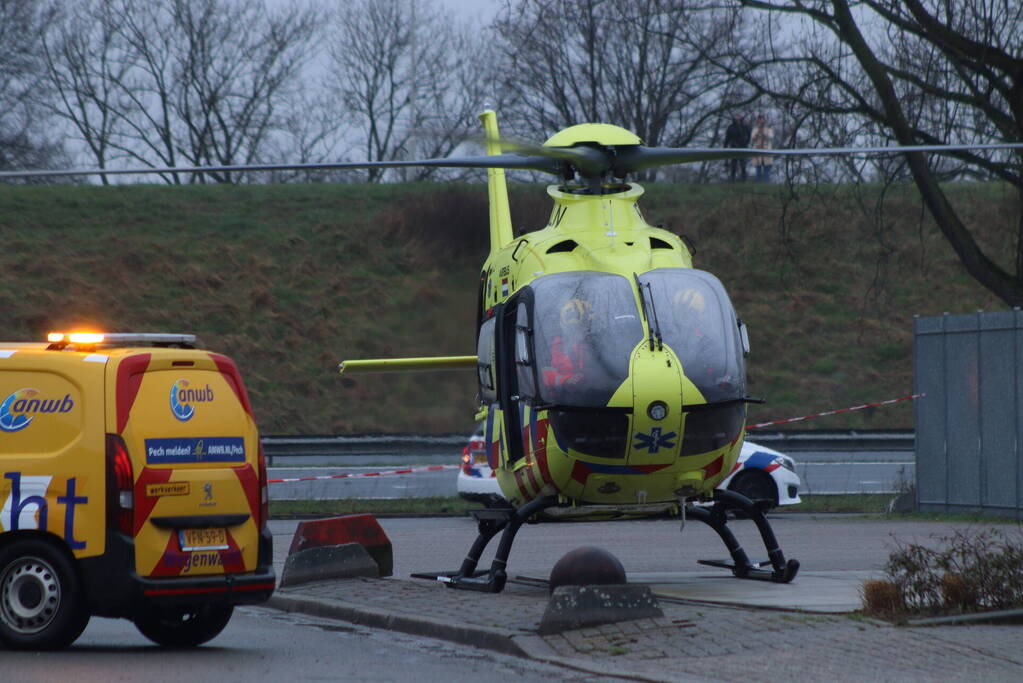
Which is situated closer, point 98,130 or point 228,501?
point 228,501

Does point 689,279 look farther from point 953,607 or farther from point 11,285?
point 11,285

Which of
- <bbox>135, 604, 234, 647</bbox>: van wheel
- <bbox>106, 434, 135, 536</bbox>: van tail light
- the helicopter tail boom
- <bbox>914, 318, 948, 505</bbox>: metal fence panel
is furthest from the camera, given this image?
<bbox>914, 318, 948, 505</bbox>: metal fence panel

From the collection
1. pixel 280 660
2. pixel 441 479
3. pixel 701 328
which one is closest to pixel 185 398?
pixel 280 660

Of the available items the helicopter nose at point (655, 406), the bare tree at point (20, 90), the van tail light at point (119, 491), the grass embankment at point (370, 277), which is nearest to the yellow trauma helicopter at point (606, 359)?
the helicopter nose at point (655, 406)

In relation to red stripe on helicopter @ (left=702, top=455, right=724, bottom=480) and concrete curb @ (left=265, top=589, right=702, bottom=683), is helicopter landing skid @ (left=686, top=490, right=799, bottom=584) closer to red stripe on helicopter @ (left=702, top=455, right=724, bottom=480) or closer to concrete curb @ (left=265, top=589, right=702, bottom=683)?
red stripe on helicopter @ (left=702, top=455, right=724, bottom=480)

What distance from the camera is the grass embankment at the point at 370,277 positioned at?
122 feet

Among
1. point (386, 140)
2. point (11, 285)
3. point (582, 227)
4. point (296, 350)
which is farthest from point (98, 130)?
point (582, 227)

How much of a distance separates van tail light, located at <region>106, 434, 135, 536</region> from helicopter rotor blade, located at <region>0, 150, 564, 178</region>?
2.73 meters

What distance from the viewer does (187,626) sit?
1120cm

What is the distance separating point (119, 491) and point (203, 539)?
645 mm

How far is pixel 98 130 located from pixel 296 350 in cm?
1728

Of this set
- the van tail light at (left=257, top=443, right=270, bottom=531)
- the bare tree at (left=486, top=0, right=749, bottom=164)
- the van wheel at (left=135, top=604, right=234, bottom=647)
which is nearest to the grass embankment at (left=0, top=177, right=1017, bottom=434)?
the bare tree at (left=486, top=0, right=749, bottom=164)

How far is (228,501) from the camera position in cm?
1062

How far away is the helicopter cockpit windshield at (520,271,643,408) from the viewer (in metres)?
13.0
